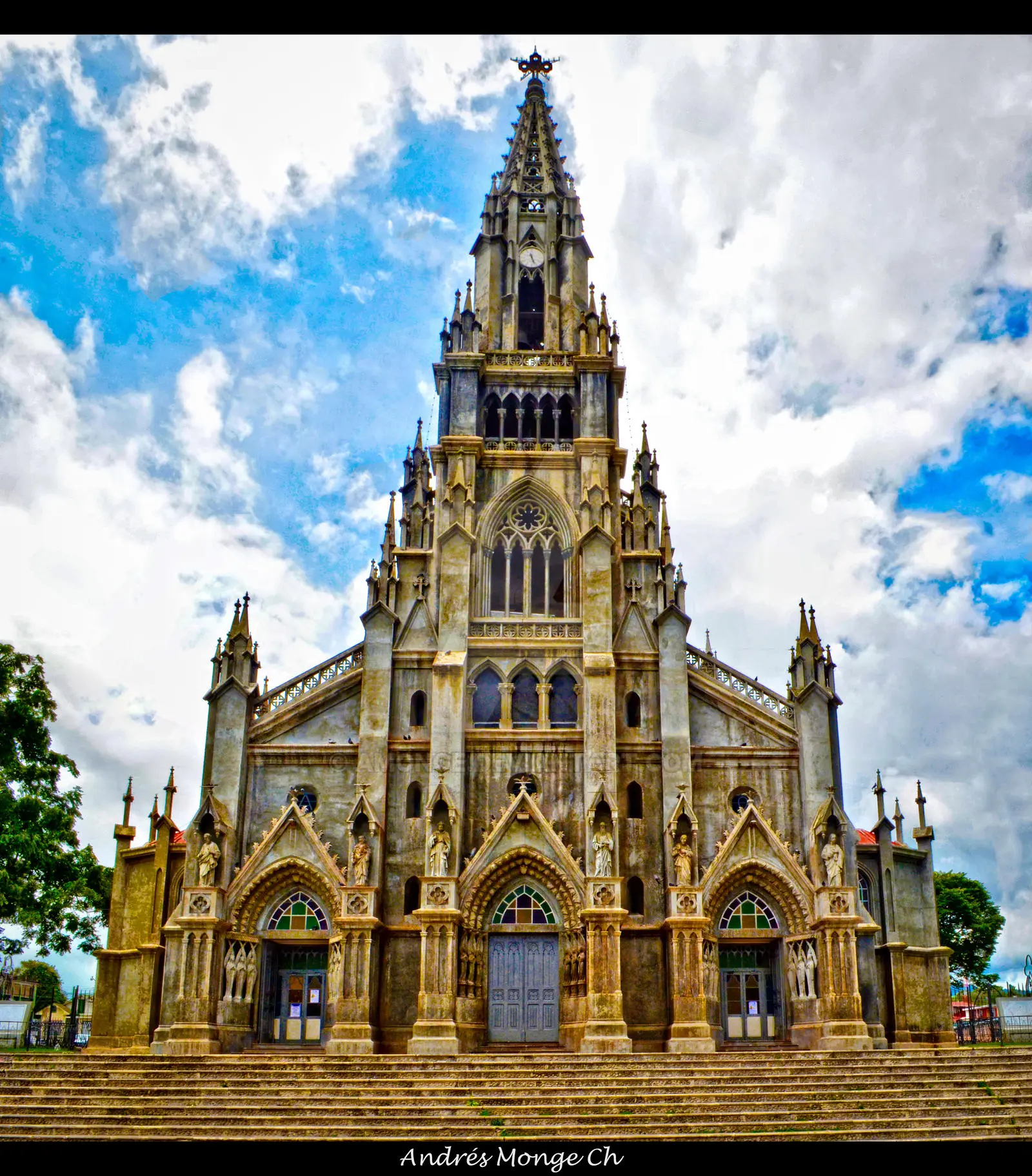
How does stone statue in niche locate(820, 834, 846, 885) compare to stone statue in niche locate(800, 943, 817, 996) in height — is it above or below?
above

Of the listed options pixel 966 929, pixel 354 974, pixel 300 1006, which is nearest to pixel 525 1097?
pixel 354 974

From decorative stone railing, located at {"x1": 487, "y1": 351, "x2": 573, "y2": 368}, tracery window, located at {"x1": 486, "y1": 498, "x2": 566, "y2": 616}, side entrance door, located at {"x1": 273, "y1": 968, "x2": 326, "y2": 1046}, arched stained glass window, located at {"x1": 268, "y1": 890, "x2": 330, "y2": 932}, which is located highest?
decorative stone railing, located at {"x1": 487, "y1": 351, "x2": 573, "y2": 368}

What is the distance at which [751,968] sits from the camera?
111ft

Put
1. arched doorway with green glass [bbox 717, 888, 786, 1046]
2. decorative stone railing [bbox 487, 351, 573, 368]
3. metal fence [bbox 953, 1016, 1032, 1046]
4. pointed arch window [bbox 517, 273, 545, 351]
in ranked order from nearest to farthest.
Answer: arched doorway with green glass [bbox 717, 888, 786, 1046] → metal fence [bbox 953, 1016, 1032, 1046] → decorative stone railing [bbox 487, 351, 573, 368] → pointed arch window [bbox 517, 273, 545, 351]

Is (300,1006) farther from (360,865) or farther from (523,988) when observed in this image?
(523,988)

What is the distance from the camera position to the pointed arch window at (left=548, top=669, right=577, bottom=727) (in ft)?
118

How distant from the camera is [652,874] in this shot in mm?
33750

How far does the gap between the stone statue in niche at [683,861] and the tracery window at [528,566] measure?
868 centimetres

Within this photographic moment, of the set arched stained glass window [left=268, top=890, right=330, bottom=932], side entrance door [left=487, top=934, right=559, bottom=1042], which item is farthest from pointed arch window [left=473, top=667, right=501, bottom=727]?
arched stained glass window [left=268, top=890, right=330, bottom=932]

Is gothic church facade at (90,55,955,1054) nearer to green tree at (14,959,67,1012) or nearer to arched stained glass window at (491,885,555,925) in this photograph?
arched stained glass window at (491,885,555,925)

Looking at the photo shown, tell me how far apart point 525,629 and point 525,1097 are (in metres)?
16.0

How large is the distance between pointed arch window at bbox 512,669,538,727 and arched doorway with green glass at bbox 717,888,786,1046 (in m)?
8.12

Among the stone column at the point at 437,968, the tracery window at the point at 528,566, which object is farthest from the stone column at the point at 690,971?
the tracery window at the point at 528,566
